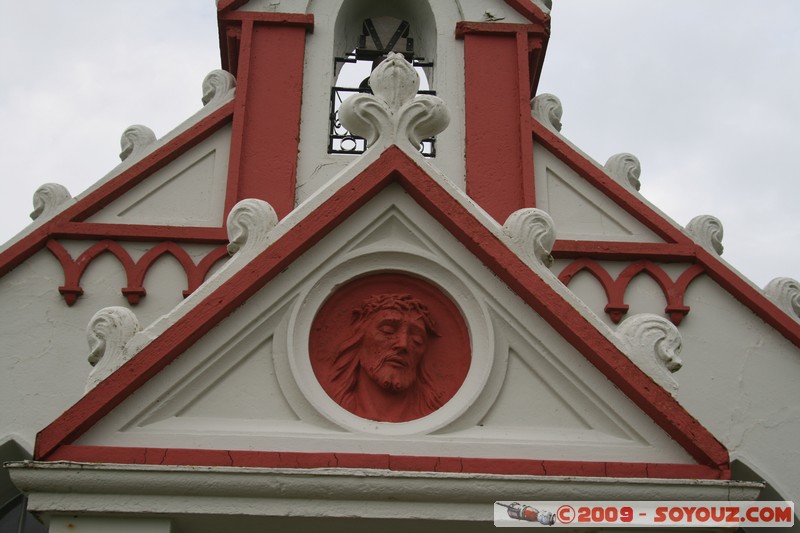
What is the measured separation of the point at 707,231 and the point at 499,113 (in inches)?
84.1

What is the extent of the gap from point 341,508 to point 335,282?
1439 mm

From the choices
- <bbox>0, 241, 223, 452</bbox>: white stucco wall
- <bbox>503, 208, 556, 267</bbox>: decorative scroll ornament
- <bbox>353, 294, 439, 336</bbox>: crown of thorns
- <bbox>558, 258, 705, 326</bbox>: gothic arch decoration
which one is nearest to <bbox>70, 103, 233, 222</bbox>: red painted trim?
<bbox>0, 241, 223, 452</bbox>: white stucco wall

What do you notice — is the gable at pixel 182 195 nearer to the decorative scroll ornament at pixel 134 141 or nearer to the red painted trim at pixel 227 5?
the decorative scroll ornament at pixel 134 141

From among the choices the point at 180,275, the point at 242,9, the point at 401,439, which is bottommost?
the point at 401,439

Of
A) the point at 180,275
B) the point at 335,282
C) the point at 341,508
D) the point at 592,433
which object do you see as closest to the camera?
the point at 341,508

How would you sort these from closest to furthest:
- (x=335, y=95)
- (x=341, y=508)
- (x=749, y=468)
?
1. (x=341, y=508)
2. (x=749, y=468)
3. (x=335, y=95)

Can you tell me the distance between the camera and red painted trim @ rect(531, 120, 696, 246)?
9359 mm

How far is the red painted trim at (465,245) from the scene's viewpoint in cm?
609

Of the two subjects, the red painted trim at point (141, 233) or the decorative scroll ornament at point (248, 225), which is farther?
the red painted trim at point (141, 233)

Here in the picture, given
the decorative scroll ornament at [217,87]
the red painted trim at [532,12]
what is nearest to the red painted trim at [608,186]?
the red painted trim at [532,12]

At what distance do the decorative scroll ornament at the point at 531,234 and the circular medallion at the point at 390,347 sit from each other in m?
0.54

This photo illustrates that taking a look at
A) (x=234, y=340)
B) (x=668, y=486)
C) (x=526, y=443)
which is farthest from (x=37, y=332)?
(x=668, y=486)

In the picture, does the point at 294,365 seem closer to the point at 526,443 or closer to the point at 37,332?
the point at 526,443

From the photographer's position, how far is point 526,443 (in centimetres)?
621
